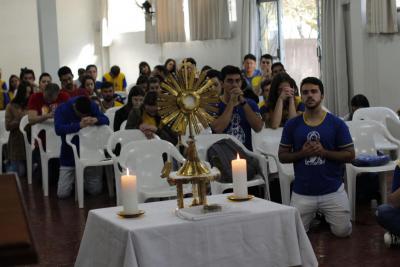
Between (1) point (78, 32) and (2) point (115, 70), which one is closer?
(2) point (115, 70)

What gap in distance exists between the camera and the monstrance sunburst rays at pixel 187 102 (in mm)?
3189

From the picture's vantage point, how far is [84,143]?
734 centimetres

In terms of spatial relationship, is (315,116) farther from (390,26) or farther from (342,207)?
(390,26)

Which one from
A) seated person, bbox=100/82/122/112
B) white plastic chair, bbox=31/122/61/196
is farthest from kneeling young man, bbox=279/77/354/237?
seated person, bbox=100/82/122/112

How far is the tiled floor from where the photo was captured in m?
4.58

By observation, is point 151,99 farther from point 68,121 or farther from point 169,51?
point 169,51

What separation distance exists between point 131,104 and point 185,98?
4.12 meters

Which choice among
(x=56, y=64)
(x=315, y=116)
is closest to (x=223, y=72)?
(x=315, y=116)

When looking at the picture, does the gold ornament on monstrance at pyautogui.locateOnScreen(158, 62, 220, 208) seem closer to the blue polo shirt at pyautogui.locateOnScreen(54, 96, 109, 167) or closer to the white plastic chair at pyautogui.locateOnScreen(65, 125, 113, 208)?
the white plastic chair at pyautogui.locateOnScreen(65, 125, 113, 208)

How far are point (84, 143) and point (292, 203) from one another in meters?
2.93

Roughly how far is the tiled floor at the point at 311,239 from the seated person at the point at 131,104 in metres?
0.84

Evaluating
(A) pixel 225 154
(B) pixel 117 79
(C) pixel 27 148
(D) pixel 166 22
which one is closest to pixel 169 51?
(D) pixel 166 22

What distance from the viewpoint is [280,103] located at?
5992mm

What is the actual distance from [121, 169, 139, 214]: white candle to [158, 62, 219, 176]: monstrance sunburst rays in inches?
8.8
